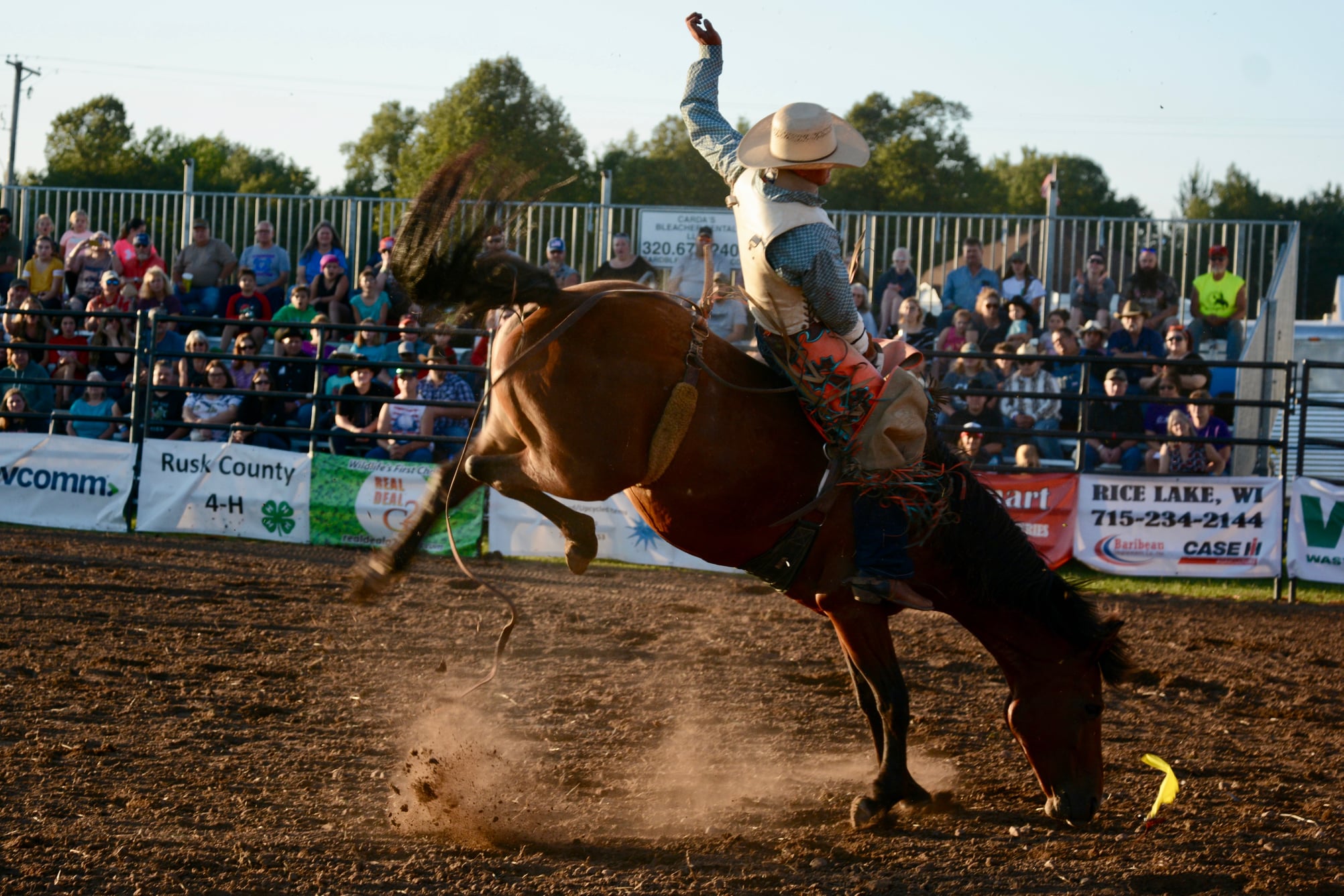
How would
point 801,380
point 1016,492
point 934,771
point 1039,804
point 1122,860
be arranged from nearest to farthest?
point 1122,860, point 801,380, point 1039,804, point 934,771, point 1016,492

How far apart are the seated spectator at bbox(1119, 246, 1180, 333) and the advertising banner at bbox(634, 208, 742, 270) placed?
3.72 m

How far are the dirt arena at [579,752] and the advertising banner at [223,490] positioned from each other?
72.9 inches

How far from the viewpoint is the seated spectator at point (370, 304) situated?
1113cm

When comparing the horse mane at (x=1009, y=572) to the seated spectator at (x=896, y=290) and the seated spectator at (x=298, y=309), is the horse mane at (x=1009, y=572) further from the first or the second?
the seated spectator at (x=298, y=309)

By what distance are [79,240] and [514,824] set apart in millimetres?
11587

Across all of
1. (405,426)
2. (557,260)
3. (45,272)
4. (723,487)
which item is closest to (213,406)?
(405,426)

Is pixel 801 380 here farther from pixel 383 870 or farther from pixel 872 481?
pixel 383 870

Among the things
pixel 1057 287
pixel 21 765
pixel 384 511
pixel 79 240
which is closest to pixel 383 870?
pixel 21 765

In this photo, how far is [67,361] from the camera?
11250 mm

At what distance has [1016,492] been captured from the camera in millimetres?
9141

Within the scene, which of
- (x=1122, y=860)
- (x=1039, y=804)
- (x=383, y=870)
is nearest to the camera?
(x=383, y=870)

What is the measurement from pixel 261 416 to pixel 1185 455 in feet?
24.7

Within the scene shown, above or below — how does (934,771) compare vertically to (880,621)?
below

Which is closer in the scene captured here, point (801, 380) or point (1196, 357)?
point (801, 380)
